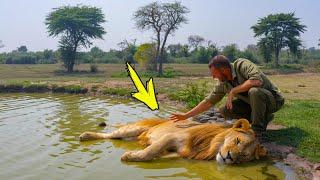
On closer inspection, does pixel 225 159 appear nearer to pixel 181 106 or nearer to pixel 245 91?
pixel 245 91

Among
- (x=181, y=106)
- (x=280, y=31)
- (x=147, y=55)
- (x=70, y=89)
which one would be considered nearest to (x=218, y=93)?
(x=181, y=106)

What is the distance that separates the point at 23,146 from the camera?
7.35m

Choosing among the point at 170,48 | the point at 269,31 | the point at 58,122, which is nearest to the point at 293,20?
the point at 269,31

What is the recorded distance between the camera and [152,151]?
631 cm

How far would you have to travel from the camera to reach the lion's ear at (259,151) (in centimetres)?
611

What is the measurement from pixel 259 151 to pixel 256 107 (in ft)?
2.44

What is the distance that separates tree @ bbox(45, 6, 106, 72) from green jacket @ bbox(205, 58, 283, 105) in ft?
103

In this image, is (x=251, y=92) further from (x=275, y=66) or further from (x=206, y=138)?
(x=275, y=66)

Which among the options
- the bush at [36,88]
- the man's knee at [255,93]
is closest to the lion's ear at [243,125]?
the man's knee at [255,93]

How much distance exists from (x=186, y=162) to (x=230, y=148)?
27.7 inches

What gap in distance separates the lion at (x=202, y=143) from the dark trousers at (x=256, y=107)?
493 mm

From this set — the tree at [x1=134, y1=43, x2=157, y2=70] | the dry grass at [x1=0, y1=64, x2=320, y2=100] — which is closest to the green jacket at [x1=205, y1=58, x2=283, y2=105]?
the dry grass at [x1=0, y1=64, x2=320, y2=100]

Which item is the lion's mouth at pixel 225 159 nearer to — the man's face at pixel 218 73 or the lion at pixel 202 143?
the lion at pixel 202 143

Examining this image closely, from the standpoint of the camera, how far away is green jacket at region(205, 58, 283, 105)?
661 cm
